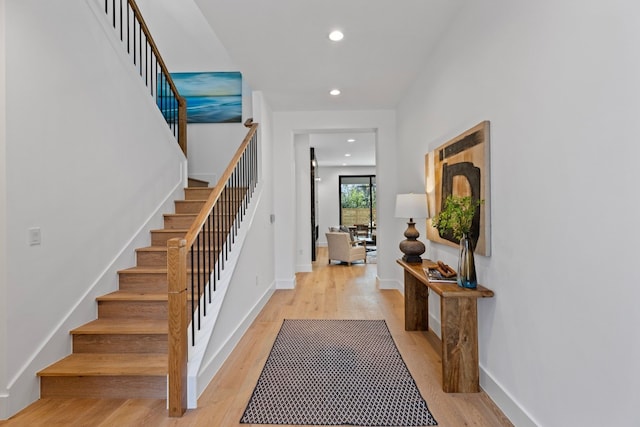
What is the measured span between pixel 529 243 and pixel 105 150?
323cm

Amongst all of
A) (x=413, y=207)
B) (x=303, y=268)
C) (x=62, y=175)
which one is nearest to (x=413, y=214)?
(x=413, y=207)

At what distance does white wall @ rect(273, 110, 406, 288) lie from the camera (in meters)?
5.21

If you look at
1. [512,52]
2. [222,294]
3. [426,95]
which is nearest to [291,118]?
[426,95]

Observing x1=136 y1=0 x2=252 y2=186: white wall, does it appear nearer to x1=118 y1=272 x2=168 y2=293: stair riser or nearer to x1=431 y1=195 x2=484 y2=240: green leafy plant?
x1=118 y1=272 x2=168 y2=293: stair riser

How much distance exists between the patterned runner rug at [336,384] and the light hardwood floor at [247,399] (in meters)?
0.09

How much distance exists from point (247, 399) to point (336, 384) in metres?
0.61

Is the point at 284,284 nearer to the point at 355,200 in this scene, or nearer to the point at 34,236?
the point at 34,236

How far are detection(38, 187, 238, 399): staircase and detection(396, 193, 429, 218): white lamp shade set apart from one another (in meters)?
2.31

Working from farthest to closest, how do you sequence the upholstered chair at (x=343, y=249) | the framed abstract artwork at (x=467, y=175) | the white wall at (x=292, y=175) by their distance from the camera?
the upholstered chair at (x=343, y=249) < the white wall at (x=292, y=175) < the framed abstract artwork at (x=467, y=175)

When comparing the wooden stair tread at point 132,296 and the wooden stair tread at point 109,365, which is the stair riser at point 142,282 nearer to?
the wooden stair tread at point 132,296

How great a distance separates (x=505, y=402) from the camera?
1982 mm

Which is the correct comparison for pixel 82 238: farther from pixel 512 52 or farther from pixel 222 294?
pixel 512 52

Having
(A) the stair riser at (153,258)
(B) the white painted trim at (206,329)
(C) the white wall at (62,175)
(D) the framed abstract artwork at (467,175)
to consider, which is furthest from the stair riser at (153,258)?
(D) the framed abstract artwork at (467,175)

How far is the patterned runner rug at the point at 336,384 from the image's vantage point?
6.59ft
